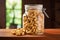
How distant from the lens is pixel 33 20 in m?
0.89

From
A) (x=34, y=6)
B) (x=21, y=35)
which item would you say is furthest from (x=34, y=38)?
(x=34, y=6)

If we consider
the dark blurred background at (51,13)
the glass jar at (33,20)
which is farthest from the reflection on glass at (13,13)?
the glass jar at (33,20)

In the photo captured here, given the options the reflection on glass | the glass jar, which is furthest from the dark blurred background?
the glass jar

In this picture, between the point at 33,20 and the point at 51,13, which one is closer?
the point at 33,20

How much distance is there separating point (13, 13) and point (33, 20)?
2.74m

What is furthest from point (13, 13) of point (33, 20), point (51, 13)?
point (33, 20)

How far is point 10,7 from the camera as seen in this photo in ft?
11.8

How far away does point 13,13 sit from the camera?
361 cm

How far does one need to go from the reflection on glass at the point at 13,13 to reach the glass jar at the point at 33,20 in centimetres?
265

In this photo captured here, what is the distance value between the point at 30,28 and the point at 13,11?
8.95 ft

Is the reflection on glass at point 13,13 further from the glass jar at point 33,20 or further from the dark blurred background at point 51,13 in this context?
the glass jar at point 33,20

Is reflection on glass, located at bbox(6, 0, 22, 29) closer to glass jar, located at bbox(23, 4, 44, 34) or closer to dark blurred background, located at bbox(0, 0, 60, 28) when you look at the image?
dark blurred background, located at bbox(0, 0, 60, 28)

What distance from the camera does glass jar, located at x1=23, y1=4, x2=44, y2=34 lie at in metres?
0.89

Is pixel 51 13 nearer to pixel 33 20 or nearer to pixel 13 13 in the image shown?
pixel 13 13
